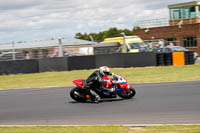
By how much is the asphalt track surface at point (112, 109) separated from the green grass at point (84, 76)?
427 centimetres

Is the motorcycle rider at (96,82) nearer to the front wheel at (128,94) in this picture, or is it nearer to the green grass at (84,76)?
the front wheel at (128,94)

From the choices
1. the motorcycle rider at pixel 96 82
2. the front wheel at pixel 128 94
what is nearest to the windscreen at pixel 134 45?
the front wheel at pixel 128 94

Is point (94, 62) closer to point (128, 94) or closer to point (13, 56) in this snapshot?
point (13, 56)

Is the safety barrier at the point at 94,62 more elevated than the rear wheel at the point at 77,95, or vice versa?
the safety barrier at the point at 94,62

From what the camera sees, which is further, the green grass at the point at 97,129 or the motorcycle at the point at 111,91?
the motorcycle at the point at 111,91

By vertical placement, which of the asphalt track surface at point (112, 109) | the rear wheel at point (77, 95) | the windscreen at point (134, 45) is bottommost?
the asphalt track surface at point (112, 109)

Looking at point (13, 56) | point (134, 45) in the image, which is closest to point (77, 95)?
point (13, 56)

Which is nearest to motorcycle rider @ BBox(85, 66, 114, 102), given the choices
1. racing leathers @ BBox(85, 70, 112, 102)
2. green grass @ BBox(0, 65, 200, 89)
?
racing leathers @ BBox(85, 70, 112, 102)

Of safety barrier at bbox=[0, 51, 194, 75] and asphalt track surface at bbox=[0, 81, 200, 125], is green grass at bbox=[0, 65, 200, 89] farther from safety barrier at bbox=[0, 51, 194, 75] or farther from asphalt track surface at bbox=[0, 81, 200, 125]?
asphalt track surface at bbox=[0, 81, 200, 125]

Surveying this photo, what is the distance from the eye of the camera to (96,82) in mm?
11148

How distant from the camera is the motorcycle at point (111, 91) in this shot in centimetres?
1101

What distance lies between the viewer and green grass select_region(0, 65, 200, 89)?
17562mm

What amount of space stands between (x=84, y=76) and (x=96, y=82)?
8.93 m

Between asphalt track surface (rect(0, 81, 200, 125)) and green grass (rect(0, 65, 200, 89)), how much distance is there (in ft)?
14.0
